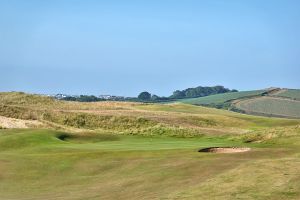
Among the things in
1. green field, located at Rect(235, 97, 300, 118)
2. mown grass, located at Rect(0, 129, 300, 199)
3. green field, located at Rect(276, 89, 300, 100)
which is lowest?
mown grass, located at Rect(0, 129, 300, 199)

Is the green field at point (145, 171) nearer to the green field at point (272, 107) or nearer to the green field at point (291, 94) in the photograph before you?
the green field at point (272, 107)

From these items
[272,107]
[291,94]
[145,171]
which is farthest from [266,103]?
[145,171]

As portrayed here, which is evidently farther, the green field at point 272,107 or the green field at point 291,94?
the green field at point 291,94

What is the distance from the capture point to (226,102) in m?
156

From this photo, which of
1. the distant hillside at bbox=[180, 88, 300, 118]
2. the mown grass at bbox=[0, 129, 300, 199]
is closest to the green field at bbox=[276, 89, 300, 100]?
the distant hillside at bbox=[180, 88, 300, 118]

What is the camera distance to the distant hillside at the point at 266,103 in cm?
12862

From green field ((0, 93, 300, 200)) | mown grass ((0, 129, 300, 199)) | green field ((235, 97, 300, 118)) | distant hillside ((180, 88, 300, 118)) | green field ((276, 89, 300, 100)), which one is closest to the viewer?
mown grass ((0, 129, 300, 199))

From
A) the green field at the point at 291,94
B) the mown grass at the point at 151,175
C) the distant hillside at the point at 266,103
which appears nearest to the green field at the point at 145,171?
the mown grass at the point at 151,175

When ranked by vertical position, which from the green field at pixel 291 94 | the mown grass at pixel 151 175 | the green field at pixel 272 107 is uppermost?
the green field at pixel 291 94

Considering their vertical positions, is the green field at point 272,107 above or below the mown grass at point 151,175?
above

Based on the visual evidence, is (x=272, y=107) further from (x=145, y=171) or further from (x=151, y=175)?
(x=151, y=175)

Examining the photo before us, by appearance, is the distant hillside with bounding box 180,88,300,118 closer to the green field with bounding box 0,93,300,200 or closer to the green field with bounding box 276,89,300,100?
the green field with bounding box 276,89,300,100

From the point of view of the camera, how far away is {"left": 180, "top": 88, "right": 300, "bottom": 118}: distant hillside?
129m

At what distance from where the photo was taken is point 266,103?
13888 centimetres
